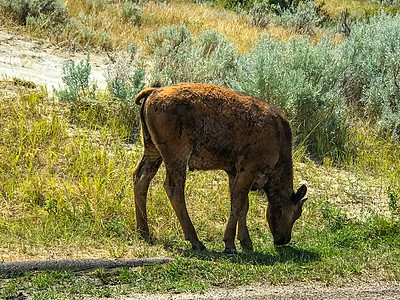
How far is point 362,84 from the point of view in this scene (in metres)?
13.5

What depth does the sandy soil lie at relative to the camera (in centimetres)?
610

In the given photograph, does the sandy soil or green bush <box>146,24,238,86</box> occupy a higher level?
green bush <box>146,24,238,86</box>

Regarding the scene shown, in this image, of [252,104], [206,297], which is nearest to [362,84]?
[252,104]

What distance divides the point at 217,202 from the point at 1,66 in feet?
19.0

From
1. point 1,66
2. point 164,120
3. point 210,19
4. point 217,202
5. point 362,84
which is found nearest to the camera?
point 164,120

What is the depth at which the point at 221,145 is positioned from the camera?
24.1 ft

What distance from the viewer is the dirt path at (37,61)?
12117 millimetres

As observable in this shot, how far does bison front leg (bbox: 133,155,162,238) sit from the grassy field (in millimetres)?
227

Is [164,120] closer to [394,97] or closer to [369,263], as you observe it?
[369,263]

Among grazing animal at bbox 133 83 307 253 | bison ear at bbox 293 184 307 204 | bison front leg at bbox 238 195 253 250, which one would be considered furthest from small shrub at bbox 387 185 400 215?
bison front leg at bbox 238 195 253 250

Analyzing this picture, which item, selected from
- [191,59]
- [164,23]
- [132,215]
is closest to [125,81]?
[191,59]

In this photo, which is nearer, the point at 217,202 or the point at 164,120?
the point at 164,120

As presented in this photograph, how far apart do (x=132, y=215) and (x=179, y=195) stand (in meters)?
1.16

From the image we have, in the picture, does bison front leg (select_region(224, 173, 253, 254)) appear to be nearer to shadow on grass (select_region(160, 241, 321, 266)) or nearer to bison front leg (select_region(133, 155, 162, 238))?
shadow on grass (select_region(160, 241, 321, 266))
